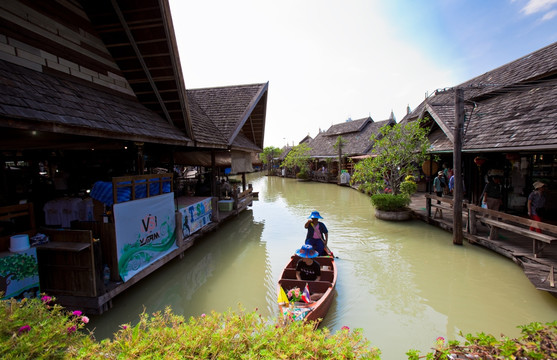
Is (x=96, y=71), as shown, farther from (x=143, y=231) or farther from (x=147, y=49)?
(x=143, y=231)

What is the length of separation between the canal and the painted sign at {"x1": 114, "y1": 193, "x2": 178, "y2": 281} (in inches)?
31.2

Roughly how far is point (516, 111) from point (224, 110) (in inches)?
438

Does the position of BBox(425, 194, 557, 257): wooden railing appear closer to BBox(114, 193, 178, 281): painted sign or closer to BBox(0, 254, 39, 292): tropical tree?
BBox(114, 193, 178, 281): painted sign

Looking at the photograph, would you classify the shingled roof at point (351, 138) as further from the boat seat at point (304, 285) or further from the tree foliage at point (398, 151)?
the boat seat at point (304, 285)

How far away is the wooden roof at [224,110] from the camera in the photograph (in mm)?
10872

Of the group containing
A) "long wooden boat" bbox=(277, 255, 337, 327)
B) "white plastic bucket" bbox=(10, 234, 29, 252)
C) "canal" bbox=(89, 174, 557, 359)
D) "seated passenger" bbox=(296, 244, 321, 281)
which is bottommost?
"canal" bbox=(89, 174, 557, 359)

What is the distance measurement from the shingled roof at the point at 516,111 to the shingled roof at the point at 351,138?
16.1 metres

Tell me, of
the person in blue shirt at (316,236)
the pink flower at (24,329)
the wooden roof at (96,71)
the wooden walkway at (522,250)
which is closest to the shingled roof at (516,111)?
the wooden walkway at (522,250)

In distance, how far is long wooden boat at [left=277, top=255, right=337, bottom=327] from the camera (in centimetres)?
468

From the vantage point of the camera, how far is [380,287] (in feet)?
22.6

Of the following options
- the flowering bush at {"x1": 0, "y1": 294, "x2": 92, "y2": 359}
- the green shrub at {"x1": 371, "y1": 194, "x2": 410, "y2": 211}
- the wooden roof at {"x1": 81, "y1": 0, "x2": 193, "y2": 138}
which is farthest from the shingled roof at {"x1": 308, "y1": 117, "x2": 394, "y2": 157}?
the flowering bush at {"x1": 0, "y1": 294, "x2": 92, "y2": 359}

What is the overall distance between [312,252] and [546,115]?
783 cm

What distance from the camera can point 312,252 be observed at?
6188 mm

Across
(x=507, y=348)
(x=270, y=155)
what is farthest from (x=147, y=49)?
(x=270, y=155)
